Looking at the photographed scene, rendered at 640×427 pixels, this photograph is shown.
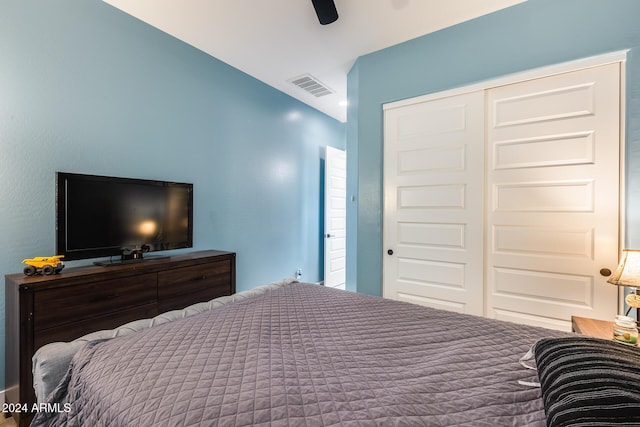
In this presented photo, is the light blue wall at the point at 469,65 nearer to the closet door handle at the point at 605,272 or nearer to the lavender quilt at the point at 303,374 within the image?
the closet door handle at the point at 605,272

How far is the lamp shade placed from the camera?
142cm

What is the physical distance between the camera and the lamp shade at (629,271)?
56.1 inches

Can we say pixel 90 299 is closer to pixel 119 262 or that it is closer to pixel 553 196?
pixel 119 262

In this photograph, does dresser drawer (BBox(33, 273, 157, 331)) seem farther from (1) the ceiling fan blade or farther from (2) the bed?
(1) the ceiling fan blade

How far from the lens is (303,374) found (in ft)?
2.84

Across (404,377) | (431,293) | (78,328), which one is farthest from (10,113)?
(431,293)

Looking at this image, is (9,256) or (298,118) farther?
(298,118)

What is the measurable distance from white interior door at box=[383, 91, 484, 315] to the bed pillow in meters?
1.56

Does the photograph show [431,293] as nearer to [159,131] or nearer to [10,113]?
[159,131]

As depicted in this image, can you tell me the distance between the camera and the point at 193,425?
0.65 metres

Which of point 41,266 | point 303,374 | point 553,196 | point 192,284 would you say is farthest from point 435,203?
point 41,266

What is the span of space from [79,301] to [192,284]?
2.46 feet

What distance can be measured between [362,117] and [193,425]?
2843 millimetres

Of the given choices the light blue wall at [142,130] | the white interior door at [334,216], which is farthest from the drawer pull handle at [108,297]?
the white interior door at [334,216]
